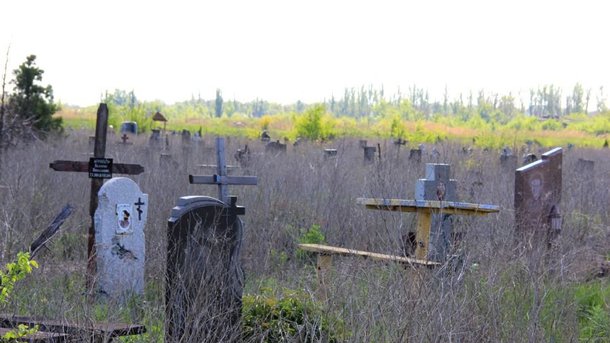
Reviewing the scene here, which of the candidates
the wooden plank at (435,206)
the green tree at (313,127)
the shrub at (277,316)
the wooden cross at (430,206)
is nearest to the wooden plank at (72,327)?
the shrub at (277,316)

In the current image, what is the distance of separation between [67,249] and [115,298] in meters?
2.92

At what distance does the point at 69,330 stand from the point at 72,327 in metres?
0.08

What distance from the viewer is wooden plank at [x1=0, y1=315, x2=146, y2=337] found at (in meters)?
5.53

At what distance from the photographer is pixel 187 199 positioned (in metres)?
7.30

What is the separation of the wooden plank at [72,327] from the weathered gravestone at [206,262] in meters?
0.48

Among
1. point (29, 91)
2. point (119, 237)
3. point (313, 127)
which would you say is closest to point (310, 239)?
point (119, 237)

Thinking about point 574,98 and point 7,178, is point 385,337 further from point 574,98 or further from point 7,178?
point 574,98

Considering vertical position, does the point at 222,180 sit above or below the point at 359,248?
above

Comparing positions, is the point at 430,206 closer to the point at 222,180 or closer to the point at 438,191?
the point at 438,191

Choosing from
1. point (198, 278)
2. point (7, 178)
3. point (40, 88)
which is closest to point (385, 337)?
point (198, 278)

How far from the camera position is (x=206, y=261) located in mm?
6945

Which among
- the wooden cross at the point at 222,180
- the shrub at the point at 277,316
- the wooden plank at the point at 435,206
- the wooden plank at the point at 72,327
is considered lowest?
the shrub at the point at 277,316

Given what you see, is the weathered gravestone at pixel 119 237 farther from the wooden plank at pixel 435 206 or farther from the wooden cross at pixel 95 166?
the wooden plank at pixel 435 206

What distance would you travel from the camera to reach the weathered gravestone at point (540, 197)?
10.8 meters
